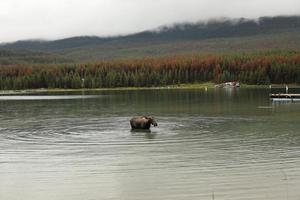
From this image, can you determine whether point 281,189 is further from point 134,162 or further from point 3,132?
point 3,132

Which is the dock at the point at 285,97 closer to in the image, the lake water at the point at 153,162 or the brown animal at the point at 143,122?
the lake water at the point at 153,162

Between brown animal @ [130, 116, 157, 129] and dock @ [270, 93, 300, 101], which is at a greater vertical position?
brown animal @ [130, 116, 157, 129]

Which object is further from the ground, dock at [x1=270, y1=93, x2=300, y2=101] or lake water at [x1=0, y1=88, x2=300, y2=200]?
lake water at [x1=0, y1=88, x2=300, y2=200]

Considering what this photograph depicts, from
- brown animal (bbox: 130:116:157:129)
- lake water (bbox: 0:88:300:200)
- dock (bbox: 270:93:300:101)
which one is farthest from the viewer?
dock (bbox: 270:93:300:101)

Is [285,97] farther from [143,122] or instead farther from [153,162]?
[153,162]

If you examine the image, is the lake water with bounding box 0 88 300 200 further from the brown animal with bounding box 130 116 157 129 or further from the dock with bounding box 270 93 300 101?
the dock with bounding box 270 93 300 101

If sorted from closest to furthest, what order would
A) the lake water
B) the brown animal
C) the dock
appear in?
the lake water, the brown animal, the dock

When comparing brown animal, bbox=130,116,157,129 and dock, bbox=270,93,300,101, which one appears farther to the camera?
dock, bbox=270,93,300,101

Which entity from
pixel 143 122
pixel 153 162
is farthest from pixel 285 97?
pixel 153 162

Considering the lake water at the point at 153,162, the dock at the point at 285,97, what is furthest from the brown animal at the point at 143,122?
the dock at the point at 285,97

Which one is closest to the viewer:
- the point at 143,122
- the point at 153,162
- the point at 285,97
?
the point at 153,162

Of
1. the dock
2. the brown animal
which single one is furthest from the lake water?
the dock

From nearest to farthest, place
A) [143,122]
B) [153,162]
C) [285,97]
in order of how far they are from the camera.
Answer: [153,162] < [143,122] < [285,97]

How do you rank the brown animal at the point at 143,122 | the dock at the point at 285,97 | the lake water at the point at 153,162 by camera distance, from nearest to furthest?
the lake water at the point at 153,162, the brown animal at the point at 143,122, the dock at the point at 285,97
